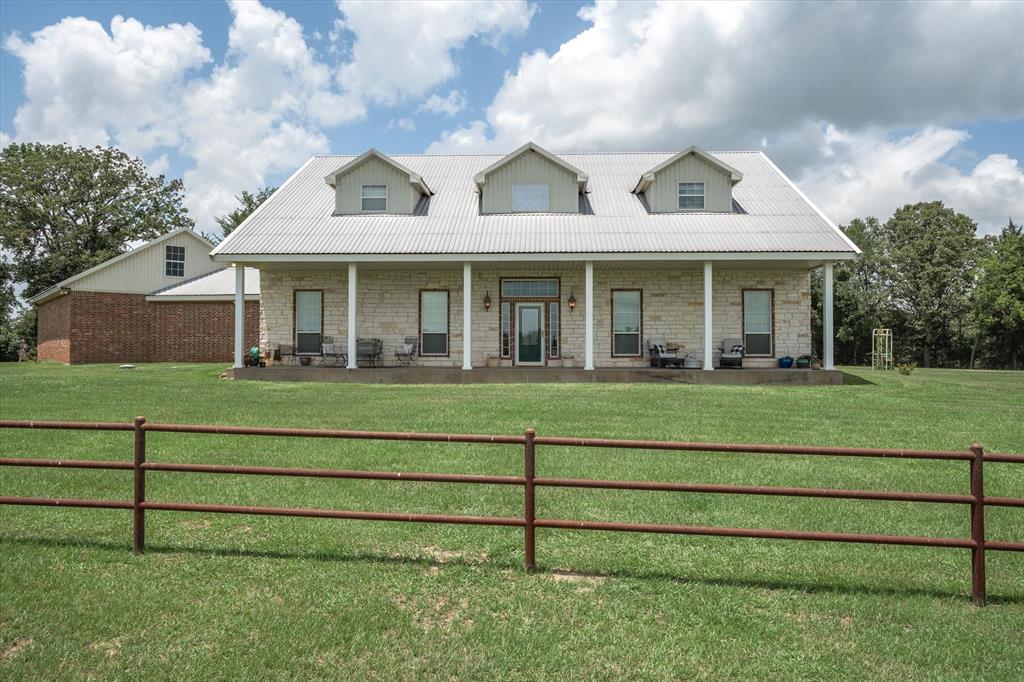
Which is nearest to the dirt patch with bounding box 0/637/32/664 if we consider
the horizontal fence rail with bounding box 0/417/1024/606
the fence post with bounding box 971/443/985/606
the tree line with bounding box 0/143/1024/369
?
the horizontal fence rail with bounding box 0/417/1024/606

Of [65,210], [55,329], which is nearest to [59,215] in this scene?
[65,210]

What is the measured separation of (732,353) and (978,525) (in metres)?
15.2

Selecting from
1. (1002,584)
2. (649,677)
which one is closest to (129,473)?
(649,677)

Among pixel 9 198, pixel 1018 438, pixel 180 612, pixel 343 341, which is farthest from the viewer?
pixel 9 198

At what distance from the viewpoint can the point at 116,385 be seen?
16.8 meters

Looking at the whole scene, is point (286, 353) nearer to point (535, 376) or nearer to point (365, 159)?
point (365, 159)

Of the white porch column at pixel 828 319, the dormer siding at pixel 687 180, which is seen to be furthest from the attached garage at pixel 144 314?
the white porch column at pixel 828 319

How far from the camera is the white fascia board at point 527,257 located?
18281 mm

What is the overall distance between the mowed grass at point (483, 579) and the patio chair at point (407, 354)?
10.6m

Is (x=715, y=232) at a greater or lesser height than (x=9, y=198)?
lesser

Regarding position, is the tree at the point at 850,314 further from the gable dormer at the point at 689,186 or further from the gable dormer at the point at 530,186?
the gable dormer at the point at 530,186

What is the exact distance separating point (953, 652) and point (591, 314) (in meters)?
14.7

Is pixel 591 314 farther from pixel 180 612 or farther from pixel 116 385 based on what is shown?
pixel 180 612

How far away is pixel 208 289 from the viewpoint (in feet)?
97.7
